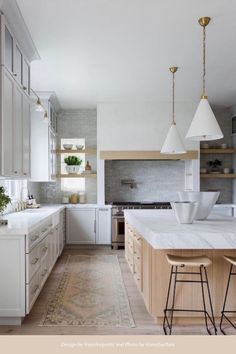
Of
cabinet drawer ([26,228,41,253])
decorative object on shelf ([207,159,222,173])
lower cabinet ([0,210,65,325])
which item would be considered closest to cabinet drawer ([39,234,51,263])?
cabinet drawer ([26,228,41,253])

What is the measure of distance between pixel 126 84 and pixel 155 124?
1382 mm

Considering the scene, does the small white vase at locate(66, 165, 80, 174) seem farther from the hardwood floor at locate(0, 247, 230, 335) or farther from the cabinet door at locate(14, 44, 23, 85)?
the cabinet door at locate(14, 44, 23, 85)

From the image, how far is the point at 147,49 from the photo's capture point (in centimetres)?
365

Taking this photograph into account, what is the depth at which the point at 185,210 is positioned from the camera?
2.92 metres

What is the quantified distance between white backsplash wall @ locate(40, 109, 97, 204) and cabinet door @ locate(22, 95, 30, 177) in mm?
2859

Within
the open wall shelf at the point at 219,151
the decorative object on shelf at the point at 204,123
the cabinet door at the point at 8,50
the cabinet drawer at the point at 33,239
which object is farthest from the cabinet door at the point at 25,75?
the open wall shelf at the point at 219,151

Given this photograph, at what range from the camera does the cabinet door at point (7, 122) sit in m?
2.80

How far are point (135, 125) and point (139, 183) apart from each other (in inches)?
48.8

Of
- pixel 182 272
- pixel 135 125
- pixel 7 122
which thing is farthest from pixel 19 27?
pixel 135 125

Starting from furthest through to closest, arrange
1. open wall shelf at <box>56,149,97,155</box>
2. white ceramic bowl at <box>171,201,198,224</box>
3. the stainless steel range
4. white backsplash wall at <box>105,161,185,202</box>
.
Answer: white backsplash wall at <box>105,161,185,202</box> → open wall shelf at <box>56,149,97,155</box> → the stainless steel range → white ceramic bowl at <box>171,201,198,224</box>

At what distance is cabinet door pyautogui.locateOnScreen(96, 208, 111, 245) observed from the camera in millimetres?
6152

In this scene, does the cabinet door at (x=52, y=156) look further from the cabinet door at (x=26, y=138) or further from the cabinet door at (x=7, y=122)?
the cabinet door at (x=7, y=122)

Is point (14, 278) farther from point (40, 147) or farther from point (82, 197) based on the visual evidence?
point (82, 197)

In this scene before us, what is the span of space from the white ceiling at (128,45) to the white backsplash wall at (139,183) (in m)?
1.67
